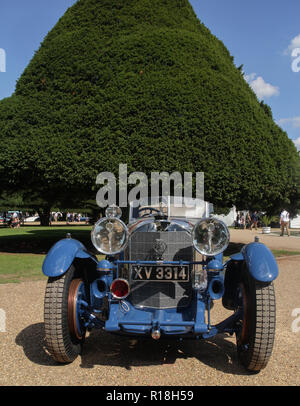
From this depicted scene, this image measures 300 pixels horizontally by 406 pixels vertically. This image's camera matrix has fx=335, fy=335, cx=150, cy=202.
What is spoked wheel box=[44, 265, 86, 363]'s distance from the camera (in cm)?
284

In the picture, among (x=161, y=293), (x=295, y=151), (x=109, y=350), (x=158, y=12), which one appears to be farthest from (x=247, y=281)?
(x=158, y=12)

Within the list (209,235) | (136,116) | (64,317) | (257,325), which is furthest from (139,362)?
(136,116)

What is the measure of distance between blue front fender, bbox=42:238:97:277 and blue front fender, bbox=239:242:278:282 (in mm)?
1534

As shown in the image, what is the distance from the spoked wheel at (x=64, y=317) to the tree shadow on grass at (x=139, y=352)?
18 centimetres

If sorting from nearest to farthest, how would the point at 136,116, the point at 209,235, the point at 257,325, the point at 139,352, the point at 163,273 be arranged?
the point at 257,325 → the point at 209,235 → the point at 163,273 → the point at 139,352 → the point at 136,116

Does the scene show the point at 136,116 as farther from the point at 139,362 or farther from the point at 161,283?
the point at 139,362

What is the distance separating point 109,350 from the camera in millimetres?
3326

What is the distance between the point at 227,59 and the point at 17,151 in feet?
28.3

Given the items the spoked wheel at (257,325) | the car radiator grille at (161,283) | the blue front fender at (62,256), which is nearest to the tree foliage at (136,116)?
the car radiator grille at (161,283)

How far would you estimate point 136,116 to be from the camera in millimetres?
9961

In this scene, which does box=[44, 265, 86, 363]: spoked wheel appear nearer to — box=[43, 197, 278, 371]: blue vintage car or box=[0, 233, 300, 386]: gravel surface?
box=[43, 197, 278, 371]: blue vintage car

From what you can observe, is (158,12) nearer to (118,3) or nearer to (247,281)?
(118,3)

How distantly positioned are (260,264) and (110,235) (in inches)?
52.9

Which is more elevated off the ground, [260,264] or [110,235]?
[110,235]
